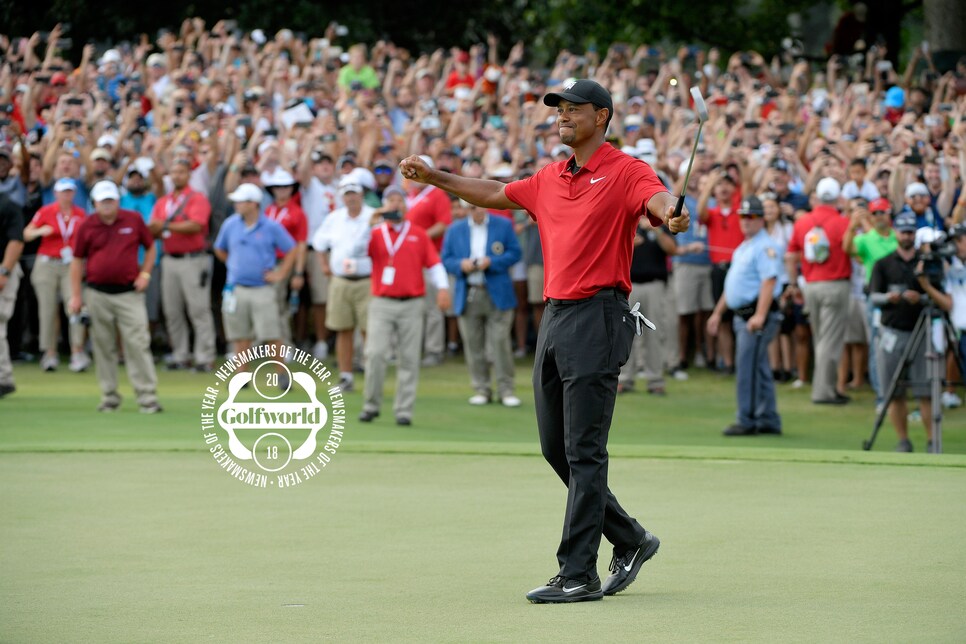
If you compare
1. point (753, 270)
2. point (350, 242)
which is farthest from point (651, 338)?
point (350, 242)

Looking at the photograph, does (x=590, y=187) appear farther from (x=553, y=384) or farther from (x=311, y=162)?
(x=311, y=162)

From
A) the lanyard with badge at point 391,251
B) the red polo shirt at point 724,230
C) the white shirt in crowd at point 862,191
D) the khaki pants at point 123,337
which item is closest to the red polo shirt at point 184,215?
the khaki pants at point 123,337

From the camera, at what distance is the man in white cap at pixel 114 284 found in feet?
50.5

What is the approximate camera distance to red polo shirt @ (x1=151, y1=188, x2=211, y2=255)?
18.8 metres

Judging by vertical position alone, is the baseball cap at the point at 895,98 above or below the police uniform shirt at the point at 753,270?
above

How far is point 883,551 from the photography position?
7.71m

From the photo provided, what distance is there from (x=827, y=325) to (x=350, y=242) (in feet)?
17.6

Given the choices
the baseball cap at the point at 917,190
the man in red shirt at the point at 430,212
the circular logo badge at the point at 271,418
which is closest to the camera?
the circular logo badge at the point at 271,418

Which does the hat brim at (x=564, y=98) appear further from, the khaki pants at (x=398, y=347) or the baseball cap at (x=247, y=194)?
the baseball cap at (x=247, y=194)

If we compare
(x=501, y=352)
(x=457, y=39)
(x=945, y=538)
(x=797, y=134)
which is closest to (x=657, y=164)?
(x=797, y=134)

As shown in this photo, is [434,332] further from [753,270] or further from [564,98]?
[564,98]

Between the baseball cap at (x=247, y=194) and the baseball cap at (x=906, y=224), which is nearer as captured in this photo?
the baseball cap at (x=906, y=224)

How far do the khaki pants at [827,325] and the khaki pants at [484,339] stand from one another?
3.40 metres

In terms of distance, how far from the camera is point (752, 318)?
15.2 metres
